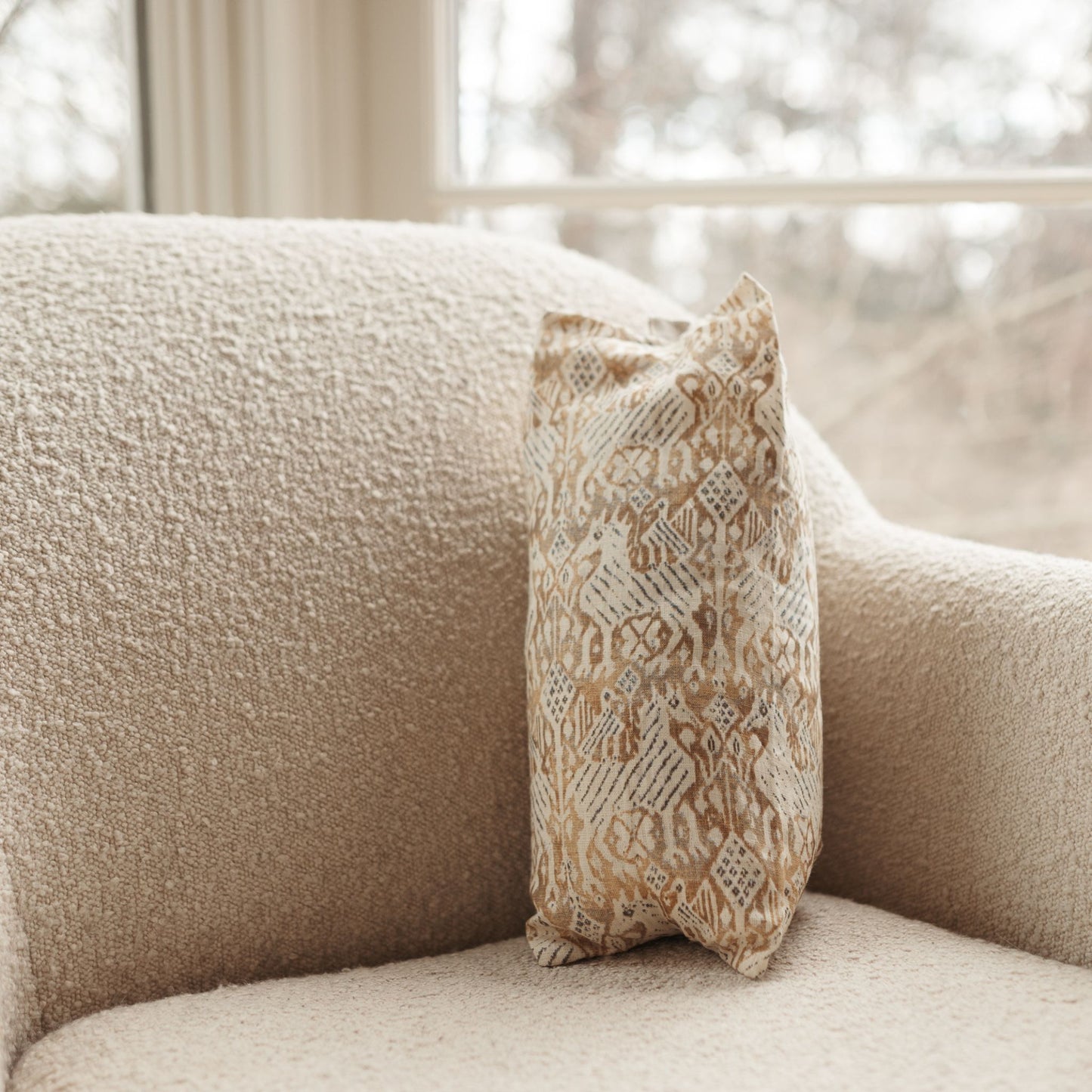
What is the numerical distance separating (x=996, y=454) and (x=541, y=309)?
69 cm

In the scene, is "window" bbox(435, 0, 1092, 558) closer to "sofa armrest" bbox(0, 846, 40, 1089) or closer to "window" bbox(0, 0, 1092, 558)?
"window" bbox(0, 0, 1092, 558)

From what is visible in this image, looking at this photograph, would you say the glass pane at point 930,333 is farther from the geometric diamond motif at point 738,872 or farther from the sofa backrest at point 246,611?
the geometric diamond motif at point 738,872

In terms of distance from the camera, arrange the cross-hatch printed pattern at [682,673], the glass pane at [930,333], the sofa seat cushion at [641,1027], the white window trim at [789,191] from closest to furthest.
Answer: the sofa seat cushion at [641,1027]
the cross-hatch printed pattern at [682,673]
the white window trim at [789,191]
the glass pane at [930,333]

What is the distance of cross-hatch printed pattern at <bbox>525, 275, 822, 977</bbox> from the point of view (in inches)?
26.4

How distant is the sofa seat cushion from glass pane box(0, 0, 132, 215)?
940mm

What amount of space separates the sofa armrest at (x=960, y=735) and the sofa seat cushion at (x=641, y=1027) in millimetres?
55

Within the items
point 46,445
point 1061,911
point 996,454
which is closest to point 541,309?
point 46,445

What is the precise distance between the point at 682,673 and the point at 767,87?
941 millimetres

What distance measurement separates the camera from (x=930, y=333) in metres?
1.35

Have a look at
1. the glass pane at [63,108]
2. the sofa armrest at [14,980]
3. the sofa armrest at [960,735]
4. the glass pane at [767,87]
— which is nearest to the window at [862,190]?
the glass pane at [767,87]

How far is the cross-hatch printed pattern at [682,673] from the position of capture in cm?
67

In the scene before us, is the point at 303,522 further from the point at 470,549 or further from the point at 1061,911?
the point at 1061,911

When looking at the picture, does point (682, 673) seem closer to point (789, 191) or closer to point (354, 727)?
point (354, 727)

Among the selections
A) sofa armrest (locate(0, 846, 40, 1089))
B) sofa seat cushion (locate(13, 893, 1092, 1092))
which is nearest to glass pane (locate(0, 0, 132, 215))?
sofa armrest (locate(0, 846, 40, 1089))
